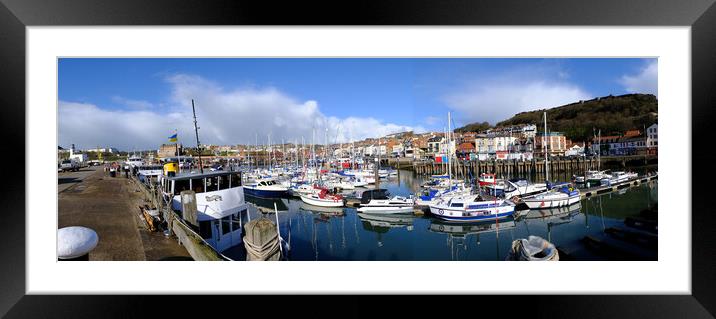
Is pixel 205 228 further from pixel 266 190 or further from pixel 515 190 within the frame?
A: pixel 515 190

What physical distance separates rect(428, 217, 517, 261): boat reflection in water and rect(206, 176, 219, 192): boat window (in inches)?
173

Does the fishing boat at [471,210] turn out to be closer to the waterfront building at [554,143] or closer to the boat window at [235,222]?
the boat window at [235,222]

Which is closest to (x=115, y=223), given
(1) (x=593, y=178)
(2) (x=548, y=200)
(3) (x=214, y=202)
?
(3) (x=214, y=202)

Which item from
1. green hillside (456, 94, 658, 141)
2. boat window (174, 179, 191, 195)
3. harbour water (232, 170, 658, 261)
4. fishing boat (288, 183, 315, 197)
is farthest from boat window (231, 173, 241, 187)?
green hillside (456, 94, 658, 141)

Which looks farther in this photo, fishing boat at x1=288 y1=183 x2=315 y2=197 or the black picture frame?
fishing boat at x1=288 y1=183 x2=315 y2=197

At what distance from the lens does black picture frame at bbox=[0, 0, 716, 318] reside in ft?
8.04

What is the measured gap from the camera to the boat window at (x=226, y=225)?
4543mm

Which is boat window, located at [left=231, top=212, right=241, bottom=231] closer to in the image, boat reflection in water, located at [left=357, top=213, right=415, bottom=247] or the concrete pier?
the concrete pier
